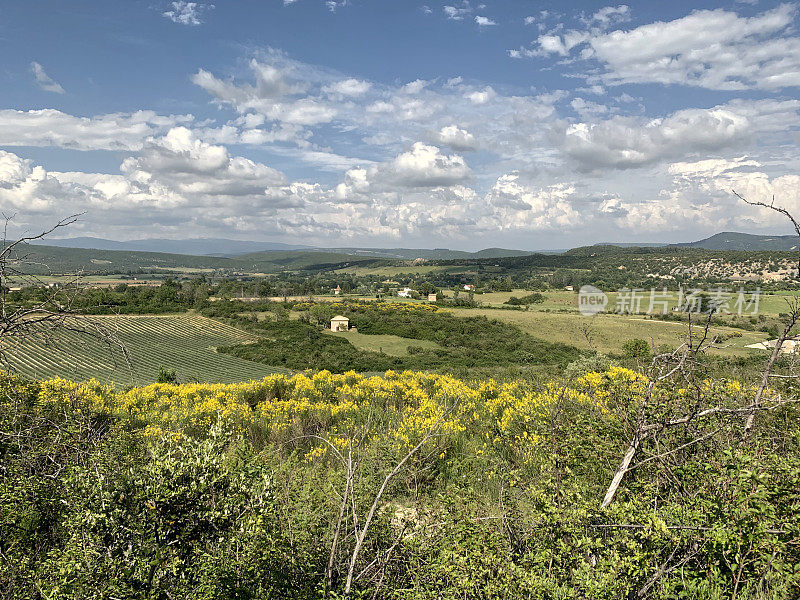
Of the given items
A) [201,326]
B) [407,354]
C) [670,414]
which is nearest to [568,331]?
[407,354]

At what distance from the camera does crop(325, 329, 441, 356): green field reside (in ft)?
260

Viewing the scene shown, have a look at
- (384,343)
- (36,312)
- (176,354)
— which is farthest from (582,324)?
(176,354)

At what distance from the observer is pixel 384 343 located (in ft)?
275

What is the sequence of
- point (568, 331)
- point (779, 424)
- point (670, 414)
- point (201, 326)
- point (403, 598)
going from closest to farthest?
point (403, 598), point (670, 414), point (779, 424), point (568, 331), point (201, 326)

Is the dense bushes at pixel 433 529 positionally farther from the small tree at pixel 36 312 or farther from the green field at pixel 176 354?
the green field at pixel 176 354

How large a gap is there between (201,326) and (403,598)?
94964 millimetres

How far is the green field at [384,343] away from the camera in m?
79.2

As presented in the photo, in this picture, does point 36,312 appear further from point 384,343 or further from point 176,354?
point 384,343

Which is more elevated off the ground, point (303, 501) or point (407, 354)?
point (303, 501)

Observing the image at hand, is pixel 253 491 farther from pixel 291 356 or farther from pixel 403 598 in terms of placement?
pixel 291 356

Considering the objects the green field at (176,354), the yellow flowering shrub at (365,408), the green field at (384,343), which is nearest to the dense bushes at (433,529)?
the yellow flowering shrub at (365,408)

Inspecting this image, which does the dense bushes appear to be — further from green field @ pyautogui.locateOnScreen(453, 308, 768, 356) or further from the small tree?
green field @ pyautogui.locateOnScreen(453, 308, 768, 356)

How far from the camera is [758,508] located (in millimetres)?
3475

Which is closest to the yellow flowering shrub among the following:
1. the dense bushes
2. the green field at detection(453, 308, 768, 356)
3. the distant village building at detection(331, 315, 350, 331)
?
the dense bushes
